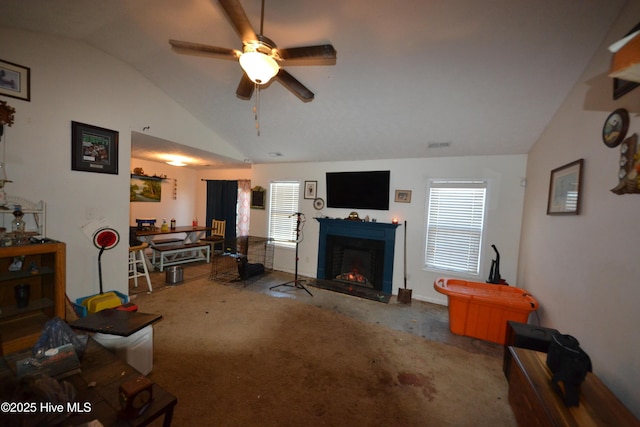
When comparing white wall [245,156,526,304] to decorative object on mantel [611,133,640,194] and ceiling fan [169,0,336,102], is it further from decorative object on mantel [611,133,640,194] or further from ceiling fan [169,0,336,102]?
ceiling fan [169,0,336,102]

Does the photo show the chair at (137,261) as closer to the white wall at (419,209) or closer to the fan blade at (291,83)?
the white wall at (419,209)

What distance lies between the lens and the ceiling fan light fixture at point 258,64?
143cm

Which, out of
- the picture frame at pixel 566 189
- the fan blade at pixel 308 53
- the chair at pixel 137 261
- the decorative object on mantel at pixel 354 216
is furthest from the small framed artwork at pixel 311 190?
the picture frame at pixel 566 189

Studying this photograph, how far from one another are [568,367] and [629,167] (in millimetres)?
1230

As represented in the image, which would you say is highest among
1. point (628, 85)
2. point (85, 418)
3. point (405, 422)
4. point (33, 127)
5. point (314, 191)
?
point (628, 85)

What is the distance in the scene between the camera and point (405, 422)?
1620 millimetres

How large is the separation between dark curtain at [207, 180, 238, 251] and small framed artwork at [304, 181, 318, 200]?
2341 mm

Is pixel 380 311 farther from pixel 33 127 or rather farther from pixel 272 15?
pixel 33 127

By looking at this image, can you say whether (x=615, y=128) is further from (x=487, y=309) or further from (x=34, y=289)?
(x=34, y=289)

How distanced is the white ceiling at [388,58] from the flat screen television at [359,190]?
0.71 m

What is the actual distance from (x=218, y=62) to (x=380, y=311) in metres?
3.76

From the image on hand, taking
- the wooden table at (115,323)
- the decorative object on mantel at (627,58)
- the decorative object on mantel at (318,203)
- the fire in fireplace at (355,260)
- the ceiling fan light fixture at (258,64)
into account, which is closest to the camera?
the decorative object on mantel at (627,58)

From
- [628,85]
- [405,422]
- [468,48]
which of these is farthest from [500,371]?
[468,48]

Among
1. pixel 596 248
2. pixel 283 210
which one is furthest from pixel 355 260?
pixel 596 248
